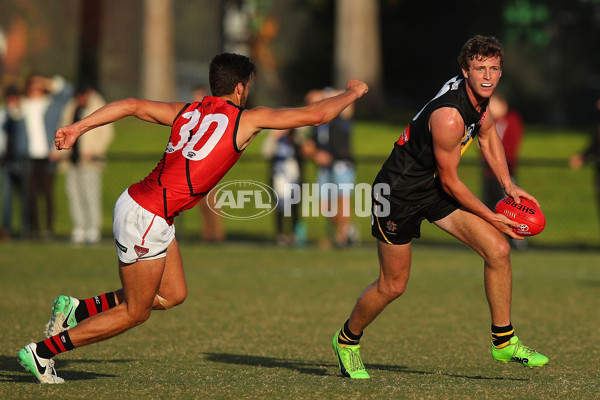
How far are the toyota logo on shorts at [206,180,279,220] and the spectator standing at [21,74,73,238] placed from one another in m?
2.72

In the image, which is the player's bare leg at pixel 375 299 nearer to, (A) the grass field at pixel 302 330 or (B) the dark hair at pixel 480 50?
(A) the grass field at pixel 302 330

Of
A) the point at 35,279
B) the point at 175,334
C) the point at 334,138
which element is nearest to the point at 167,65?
the point at 334,138

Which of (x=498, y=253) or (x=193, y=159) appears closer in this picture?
(x=193, y=159)

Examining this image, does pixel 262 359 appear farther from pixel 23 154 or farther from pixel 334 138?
pixel 23 154

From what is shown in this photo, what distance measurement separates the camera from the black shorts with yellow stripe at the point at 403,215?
6637 millimetres

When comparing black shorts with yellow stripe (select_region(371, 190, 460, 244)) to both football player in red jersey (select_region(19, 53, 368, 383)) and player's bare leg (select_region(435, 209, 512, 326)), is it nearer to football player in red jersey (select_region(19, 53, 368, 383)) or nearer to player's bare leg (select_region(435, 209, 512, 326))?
player's bare leg (select_region(435, 209, 512, 326))

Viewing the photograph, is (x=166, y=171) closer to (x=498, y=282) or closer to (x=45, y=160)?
(x=498, y=282)

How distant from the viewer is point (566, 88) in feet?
120

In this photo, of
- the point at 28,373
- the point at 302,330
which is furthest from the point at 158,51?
the point at 28,373

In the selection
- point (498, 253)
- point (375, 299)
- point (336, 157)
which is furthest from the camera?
point (336, 157)

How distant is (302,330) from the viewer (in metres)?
9.05

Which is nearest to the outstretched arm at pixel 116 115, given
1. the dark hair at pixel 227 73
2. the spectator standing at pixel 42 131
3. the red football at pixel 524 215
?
the dark hair at pixel 227 73

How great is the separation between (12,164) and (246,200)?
4.30 m

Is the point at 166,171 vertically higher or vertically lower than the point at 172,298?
higher
